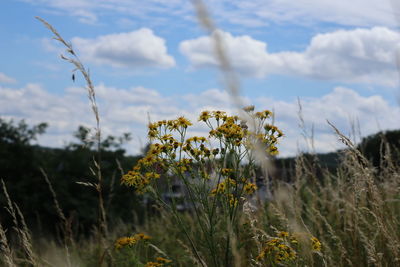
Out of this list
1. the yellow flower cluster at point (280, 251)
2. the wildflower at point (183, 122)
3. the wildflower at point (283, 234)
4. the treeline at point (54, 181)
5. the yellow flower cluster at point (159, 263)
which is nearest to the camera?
the yellow flower cluster at point (280, 251)

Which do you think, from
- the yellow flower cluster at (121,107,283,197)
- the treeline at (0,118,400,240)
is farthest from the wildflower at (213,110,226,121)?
the treeline at (0,118,400,240)

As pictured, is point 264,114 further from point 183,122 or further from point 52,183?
point 52,183

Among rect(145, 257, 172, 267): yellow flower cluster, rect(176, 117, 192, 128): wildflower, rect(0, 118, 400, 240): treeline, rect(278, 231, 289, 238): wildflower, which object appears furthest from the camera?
rect(0, 118, 400, 240): treeline

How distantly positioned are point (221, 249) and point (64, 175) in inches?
288

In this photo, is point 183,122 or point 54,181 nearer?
point 183,122

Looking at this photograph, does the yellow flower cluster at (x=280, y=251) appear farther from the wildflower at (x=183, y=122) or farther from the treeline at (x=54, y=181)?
the treeline at (x=54, y=181)

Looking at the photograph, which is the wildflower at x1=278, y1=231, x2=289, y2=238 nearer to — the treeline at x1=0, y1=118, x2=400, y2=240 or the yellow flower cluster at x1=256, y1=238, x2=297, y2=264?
the yellow flower cluster at x1=256, y1=238, x2=297, y2=264

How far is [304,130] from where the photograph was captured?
5086 millimetres

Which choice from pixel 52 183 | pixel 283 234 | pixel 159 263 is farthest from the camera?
pixel 52 183

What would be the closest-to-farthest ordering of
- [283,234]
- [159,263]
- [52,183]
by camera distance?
[283,234]
[159,263]
[52,183]

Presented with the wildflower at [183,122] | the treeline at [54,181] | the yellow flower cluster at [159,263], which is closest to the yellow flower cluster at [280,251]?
the yellow flower cluster at [159,263]

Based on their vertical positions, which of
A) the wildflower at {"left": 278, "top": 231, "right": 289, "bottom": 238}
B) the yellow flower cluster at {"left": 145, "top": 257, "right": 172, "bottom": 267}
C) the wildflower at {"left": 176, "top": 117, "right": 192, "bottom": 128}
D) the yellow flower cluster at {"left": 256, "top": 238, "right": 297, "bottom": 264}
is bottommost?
the yellow flower cluster at {"left": 145, "top": 257, "right": 172, "bottom": 267}

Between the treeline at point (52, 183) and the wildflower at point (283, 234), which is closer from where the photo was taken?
the wildflower at point (283, 234)

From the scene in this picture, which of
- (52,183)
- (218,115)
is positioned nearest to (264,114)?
(218,115)
